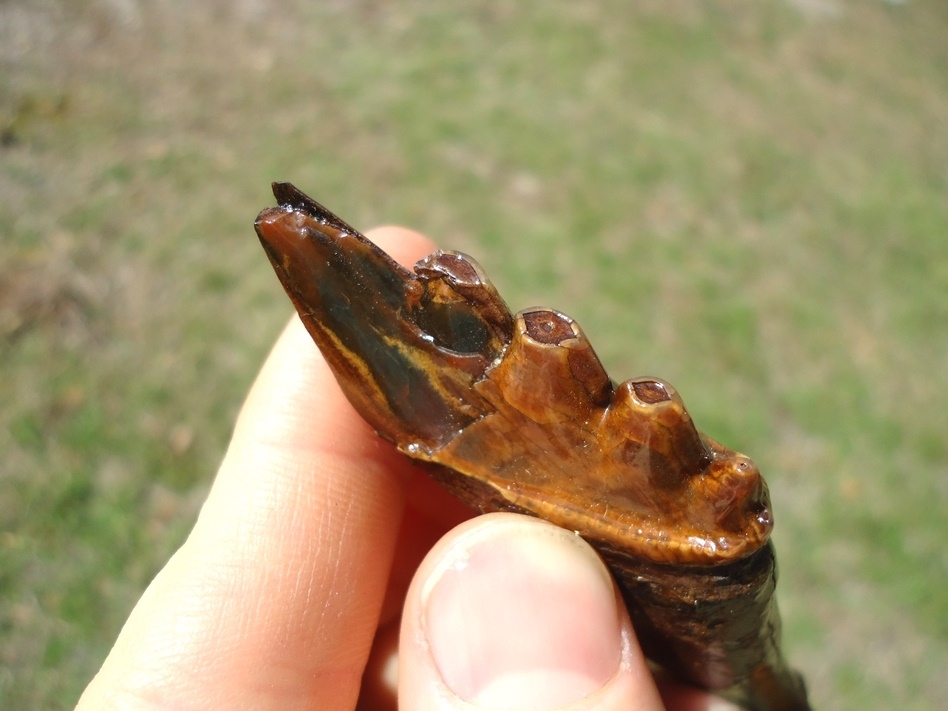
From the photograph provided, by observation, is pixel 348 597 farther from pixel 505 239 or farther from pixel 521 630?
pixel 505 239

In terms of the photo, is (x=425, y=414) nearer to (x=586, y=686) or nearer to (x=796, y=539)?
(x=586, y=686)

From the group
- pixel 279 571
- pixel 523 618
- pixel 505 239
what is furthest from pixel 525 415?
pixel 505 239

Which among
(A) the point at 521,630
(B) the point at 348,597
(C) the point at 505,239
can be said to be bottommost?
(C) the point at 505,239

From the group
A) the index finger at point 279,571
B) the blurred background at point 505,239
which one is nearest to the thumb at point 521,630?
the index finger at point 279,571

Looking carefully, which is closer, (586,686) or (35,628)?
(586,686)

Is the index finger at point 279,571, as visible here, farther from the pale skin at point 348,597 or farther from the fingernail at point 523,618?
the fingernail at point 523,618

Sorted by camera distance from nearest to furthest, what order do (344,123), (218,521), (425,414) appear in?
(425,414)
(218,521)
(344,123)

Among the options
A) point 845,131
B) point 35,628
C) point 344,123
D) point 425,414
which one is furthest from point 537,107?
point 425,414

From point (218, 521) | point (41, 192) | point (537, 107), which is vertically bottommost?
point (41, 192)
